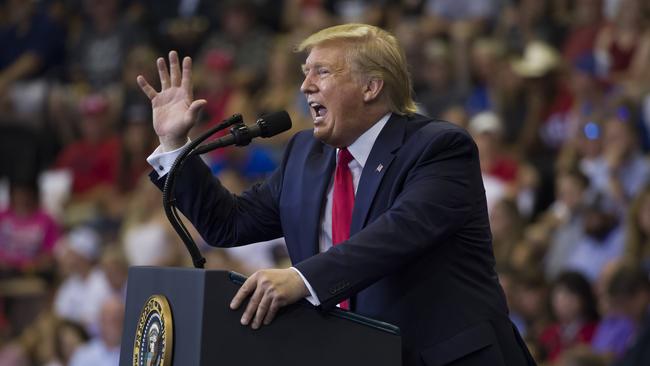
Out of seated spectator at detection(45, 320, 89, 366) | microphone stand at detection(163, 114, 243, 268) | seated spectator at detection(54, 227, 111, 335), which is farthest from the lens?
seated spectator at detection(54, 227, 111, 335)

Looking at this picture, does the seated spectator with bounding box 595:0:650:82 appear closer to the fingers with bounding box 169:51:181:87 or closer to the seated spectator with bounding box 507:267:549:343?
the seated spectator with bounding box 507:267:549:343

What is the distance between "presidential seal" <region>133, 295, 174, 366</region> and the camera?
8.54 ft

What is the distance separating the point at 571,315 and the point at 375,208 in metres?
2.96

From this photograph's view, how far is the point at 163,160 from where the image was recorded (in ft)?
10.1

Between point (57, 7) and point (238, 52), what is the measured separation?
8.24 ft

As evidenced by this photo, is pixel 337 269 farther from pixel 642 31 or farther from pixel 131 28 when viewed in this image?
pixel 131 28

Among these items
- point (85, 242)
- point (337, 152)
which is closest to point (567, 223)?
point (85, 242)

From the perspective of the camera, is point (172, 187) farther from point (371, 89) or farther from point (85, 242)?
point (85, 242)

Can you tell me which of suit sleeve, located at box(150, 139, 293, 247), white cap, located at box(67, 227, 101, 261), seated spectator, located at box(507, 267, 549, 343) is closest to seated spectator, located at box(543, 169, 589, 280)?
seated spectator, located at box(507, 267, 549, 343)

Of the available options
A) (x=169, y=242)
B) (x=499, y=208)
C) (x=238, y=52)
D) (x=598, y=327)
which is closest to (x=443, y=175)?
(x=598, y=327)

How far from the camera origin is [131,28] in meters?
10.4

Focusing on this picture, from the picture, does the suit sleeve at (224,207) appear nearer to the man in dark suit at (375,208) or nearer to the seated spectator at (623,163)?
the man in dark suit at (375,208)

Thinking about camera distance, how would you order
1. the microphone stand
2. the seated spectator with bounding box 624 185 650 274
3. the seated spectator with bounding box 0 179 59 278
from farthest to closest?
the seated spectator with bounding box 0 179 59 278 → the seated spectator with bounding box 624 185 650 274 → the microphone stand

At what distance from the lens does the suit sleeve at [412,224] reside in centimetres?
269
